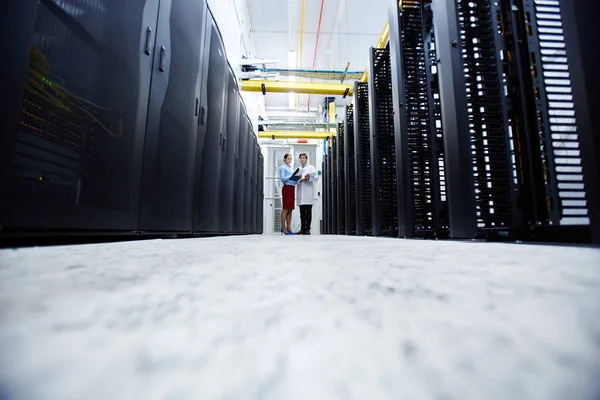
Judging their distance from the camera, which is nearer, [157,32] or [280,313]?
[280,313]

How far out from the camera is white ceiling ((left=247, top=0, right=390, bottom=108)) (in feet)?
19.4

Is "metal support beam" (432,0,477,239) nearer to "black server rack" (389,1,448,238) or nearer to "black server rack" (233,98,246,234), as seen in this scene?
"black server rack" (389,1,448,238)

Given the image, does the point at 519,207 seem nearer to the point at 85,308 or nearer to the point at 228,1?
the point at 85,308

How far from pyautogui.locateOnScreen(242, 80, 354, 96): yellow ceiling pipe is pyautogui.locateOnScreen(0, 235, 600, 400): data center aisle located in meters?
6.09

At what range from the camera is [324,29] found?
257 inches

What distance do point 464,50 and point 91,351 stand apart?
224 centimetres

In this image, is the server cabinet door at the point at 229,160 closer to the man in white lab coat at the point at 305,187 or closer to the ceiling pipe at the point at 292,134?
the man in white lab coat at the point at 305,187

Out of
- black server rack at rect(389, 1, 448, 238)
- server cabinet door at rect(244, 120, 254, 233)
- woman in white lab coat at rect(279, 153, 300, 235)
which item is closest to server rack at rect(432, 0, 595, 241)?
black server rack at rect(389, 1, 448, 238)

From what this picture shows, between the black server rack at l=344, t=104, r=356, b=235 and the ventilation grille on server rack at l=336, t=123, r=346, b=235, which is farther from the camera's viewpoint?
the ventilation grille on server rack at l=336, t=123, r=346, b=235

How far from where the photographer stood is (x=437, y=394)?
5.8 inches

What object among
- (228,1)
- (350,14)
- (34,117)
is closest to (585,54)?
(34,117)

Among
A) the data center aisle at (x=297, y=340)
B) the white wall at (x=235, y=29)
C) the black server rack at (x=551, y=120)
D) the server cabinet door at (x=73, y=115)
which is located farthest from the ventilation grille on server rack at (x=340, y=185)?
the data center aisle at (x=297, y=340)

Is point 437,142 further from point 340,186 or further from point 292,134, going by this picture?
point 292,134

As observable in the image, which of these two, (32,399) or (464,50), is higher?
(464,50)
